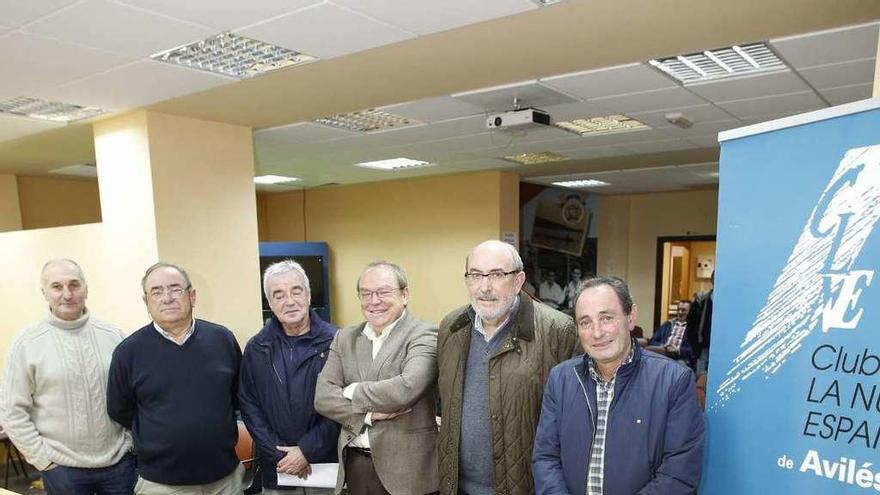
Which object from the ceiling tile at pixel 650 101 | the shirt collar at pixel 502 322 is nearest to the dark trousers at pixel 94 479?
the shirt collar at pixel 502 322

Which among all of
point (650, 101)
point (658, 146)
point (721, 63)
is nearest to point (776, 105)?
point (650, 101)

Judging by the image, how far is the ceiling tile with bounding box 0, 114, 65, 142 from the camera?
13.0 ft

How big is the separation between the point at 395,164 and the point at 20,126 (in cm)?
362

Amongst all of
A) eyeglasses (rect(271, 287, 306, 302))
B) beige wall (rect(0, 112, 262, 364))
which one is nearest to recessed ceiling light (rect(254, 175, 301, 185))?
beige wall (rect(0, 112, 262, 364))

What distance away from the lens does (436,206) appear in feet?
25.4

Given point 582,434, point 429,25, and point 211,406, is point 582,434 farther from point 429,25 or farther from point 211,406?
point 429,25

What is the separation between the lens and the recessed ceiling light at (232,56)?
2639mm

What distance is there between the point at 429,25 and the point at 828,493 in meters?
2.21

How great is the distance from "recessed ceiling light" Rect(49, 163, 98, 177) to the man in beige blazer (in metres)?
5.28

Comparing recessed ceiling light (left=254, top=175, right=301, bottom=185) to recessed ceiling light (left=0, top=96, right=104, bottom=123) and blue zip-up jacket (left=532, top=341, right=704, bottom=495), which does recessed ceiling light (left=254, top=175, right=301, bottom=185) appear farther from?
blue zip-up jacket (left=532, top=341, right=704, bottom=495)

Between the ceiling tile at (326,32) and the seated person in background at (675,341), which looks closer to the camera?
the ceiling tile at (326,32)

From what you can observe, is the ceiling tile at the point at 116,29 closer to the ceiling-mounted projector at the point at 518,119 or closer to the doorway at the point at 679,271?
the ceiling-mounted projector at the point at 518,119

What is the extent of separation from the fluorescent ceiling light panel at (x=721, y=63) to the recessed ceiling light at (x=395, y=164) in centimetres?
348

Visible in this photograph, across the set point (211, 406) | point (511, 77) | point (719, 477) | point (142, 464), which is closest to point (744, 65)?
point (511, 77)
